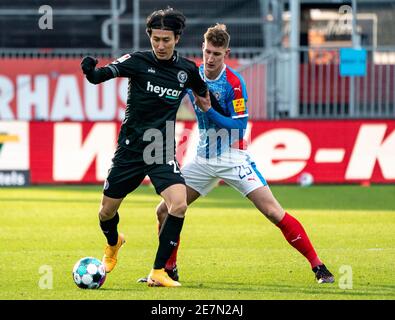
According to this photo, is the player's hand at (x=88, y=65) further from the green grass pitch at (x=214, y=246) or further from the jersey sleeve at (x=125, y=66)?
the green grass pitch at (x=214, y=246)

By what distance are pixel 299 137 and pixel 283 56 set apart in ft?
10.1

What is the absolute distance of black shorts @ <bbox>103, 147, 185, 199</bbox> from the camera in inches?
376

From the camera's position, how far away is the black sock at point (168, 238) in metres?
9.42

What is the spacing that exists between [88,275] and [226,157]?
1829 millimetres

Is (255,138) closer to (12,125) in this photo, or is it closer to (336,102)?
(336,102)

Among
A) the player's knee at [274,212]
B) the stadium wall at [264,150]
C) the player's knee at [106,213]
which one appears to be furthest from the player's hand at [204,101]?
the stadium wall at [264,150]

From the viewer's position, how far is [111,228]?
33.0 feet

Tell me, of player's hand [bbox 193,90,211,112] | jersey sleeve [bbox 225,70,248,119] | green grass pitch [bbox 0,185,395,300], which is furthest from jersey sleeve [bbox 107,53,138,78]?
green grass pitch [bbox 0,185,395,300]

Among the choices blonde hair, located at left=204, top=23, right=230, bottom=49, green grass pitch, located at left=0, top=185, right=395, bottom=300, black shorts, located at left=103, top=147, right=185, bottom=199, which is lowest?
green grass pitch, located at left=0, top=185, right=395, bottom=300

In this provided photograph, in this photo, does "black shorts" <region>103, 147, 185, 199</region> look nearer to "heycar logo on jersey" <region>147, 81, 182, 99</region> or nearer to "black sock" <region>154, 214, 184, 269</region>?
"black sock" <region>154, 214, 184, 269</region>

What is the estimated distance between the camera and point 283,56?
74.2 feet

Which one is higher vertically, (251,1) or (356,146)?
(251,1)
